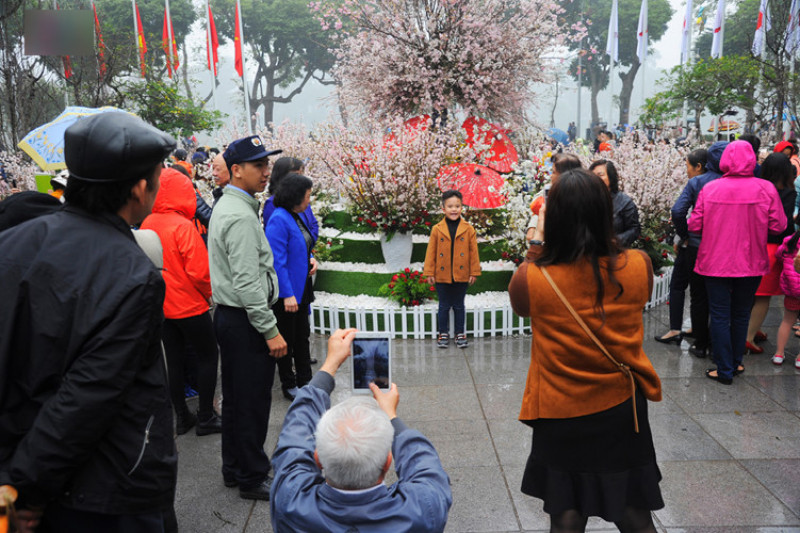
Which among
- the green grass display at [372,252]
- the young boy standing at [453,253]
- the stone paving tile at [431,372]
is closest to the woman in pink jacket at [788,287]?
the young boy standing at [453,253]

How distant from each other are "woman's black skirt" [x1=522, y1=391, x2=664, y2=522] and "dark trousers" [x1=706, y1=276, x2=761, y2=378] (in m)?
3.05

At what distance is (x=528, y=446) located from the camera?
4012 mm

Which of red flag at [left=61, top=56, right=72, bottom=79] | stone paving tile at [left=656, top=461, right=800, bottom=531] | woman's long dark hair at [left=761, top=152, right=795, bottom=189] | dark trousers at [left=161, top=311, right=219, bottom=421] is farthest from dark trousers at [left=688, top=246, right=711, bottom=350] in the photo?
red flag at [left=61, top=56, right=72, bottom=79]

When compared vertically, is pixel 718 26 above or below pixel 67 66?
above

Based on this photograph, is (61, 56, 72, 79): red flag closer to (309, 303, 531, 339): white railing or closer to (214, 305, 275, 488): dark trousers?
(309, 303, 531, 339): white railing

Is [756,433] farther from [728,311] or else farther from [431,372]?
[431,372]

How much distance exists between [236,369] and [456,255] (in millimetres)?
3256

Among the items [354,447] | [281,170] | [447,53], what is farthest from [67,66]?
[354,447]

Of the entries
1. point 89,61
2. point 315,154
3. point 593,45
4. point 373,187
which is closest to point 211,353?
point 373,187

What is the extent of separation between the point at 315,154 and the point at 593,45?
47.9 meters

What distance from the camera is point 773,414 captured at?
4.44 meters

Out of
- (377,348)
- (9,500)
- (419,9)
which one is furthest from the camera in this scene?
(419,9)

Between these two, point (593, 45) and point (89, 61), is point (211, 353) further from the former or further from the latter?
point (593, 45)

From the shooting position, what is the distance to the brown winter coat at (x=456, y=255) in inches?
241
